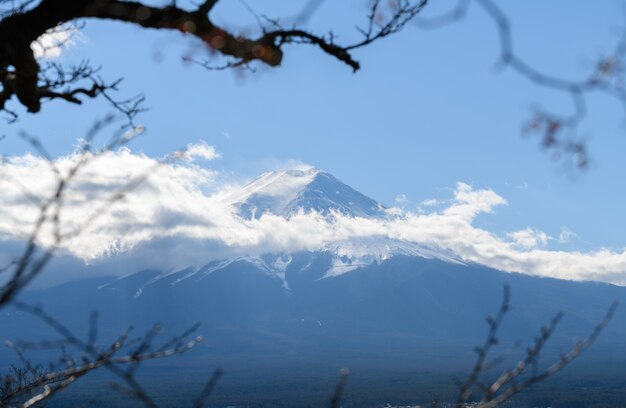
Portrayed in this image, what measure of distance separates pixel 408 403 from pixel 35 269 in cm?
18492

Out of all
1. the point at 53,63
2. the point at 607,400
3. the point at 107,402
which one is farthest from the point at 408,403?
the point at 53,63

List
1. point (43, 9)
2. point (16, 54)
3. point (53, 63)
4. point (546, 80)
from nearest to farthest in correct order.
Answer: point (546, 80)
point (43, 9)
point (16, 54)
point (53, 63)

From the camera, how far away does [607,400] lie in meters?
166

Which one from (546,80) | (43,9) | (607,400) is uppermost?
(43,9)

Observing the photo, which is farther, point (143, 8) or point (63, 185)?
point (143, 8)

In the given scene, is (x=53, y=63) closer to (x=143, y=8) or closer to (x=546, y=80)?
(x=143, y=8)

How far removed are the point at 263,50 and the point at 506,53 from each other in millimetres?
1502

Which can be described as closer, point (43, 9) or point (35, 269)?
point (35, 269)

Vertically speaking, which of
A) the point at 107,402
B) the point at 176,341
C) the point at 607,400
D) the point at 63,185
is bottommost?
the point at 107,402

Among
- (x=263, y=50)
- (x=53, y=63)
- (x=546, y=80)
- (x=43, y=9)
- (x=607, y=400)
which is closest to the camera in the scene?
(x=546, y=80)

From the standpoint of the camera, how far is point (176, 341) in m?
3.86

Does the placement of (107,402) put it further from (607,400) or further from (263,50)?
(263,50)

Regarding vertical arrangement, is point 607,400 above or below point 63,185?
below

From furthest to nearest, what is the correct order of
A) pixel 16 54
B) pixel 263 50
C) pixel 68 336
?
pixel 263 50 → pixel 16 54 → pixel 68 336
